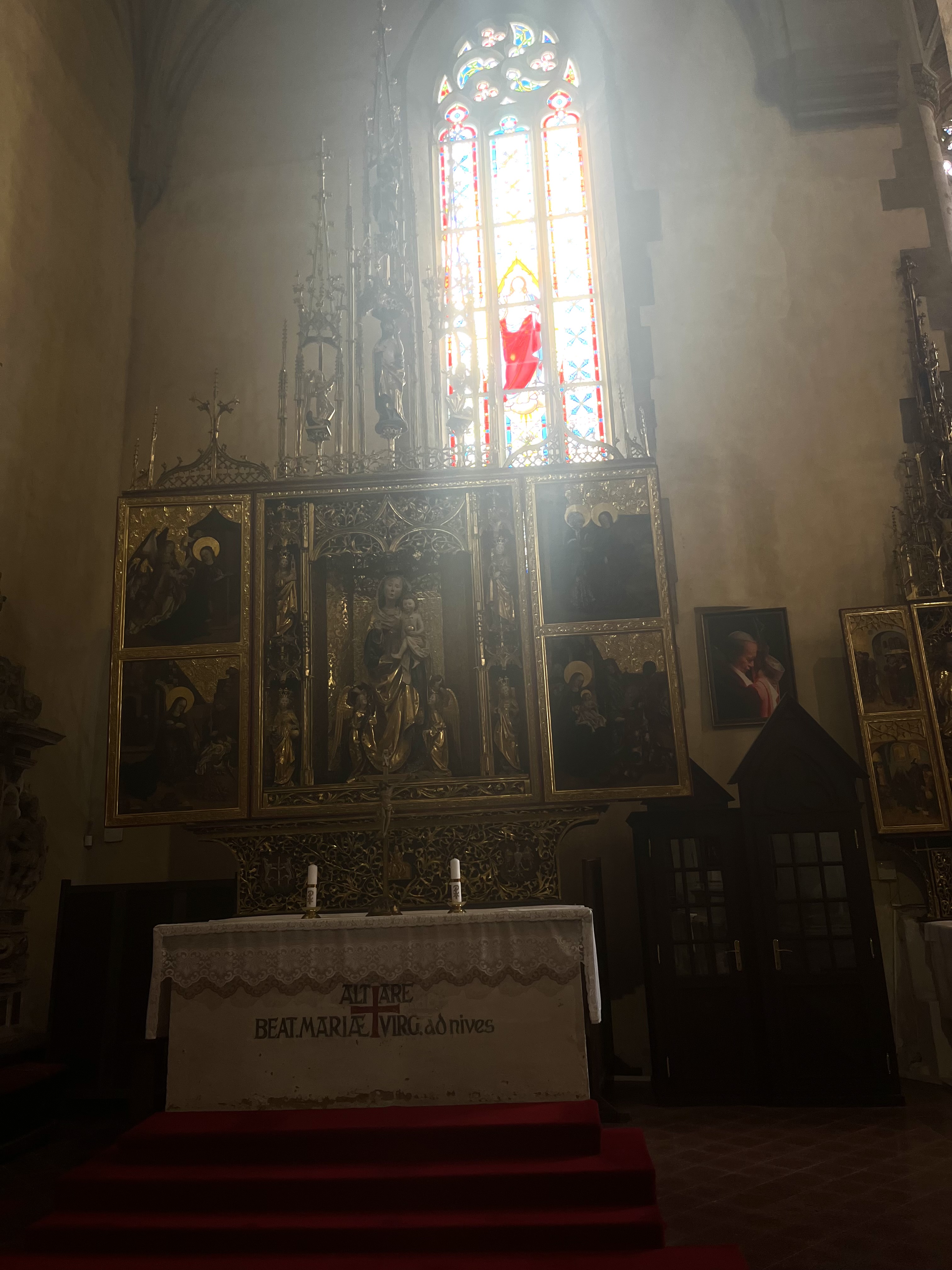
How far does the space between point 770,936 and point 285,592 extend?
13.2 ft

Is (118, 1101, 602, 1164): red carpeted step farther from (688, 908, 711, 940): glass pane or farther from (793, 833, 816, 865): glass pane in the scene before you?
(793, 833, 816, 865): glass pane

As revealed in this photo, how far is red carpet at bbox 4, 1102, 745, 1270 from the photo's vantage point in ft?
13.2

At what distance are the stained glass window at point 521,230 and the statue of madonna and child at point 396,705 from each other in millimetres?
3127

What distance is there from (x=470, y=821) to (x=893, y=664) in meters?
3.72

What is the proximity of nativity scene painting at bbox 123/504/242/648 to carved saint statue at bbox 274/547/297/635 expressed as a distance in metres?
0.24

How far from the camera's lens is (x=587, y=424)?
1016 cm

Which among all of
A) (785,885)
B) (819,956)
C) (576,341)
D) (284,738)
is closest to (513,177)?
(576,341)

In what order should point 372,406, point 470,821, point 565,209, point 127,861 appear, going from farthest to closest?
point 565,209 → point 372,406 → point 127,861 → point 470,821

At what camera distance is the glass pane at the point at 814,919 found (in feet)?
23.2

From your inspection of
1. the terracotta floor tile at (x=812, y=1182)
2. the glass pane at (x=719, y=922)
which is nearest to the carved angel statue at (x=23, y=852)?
the terracotta floor tile at (x=812, y=1182)

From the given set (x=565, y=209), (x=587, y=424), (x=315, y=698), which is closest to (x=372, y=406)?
(x=587, y=424)

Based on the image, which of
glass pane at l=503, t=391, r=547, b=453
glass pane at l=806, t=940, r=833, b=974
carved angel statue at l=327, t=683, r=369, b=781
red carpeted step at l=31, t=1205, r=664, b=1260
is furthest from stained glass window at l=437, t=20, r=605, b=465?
red carpeted step at l=31, t=1205, r=664, b=1260

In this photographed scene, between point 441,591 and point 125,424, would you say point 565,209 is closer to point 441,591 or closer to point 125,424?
point 125,424

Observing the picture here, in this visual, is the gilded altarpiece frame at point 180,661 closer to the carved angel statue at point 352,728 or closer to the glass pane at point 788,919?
the carved angel statue at point 352,728
